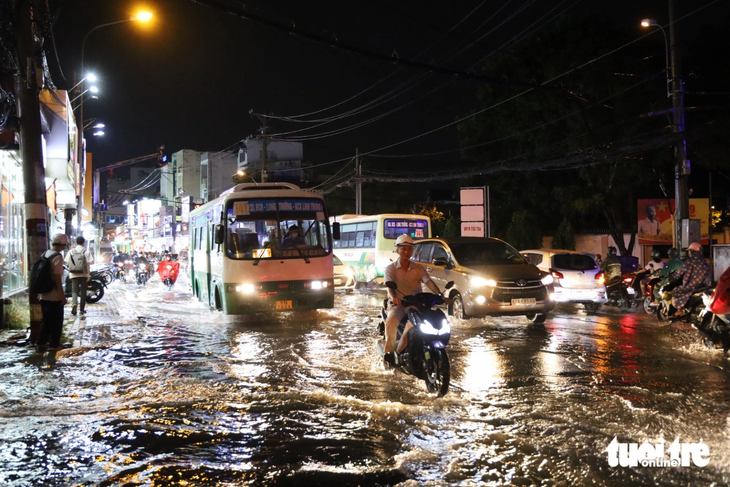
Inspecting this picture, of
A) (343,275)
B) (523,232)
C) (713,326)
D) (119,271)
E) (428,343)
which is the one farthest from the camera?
(119,271)

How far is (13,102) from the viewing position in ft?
45.1

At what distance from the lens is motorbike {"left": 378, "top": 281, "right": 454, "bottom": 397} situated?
7.42 meters

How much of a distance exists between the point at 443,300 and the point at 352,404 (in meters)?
1.73

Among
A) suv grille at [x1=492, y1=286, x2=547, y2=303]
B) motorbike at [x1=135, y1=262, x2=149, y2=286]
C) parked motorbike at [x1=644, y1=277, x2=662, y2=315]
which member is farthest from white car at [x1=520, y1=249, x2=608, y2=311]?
motorbike at [x1=135, y1=262, x2=149, y2=286]

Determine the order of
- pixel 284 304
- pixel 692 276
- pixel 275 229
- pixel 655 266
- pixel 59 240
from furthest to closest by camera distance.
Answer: pixel 655 266 < pixel 275 229 < pixel 284 304 < pixel 692 276 < pixel 59 240

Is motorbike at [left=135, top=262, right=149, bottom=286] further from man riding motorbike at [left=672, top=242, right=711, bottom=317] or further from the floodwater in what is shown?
man riding motorbike at [left=672, top=242, right=711, bottom=317]

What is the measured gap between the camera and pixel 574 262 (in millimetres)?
17109

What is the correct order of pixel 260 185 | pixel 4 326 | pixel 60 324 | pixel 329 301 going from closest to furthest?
1. pixel 60 324
2. pixel 4 326
3. pixel 329 301
4. pixel 260 185

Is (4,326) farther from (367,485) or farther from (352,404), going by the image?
(367,485)

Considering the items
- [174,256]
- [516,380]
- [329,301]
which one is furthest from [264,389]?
[174,256]

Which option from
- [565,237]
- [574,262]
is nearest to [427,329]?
[574,262]

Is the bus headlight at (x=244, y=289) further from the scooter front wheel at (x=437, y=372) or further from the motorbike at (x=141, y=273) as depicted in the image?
the motorbike at (x=141, y=273)

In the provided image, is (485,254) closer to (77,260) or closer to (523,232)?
(77,260)

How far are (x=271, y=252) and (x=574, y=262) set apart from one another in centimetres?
768
